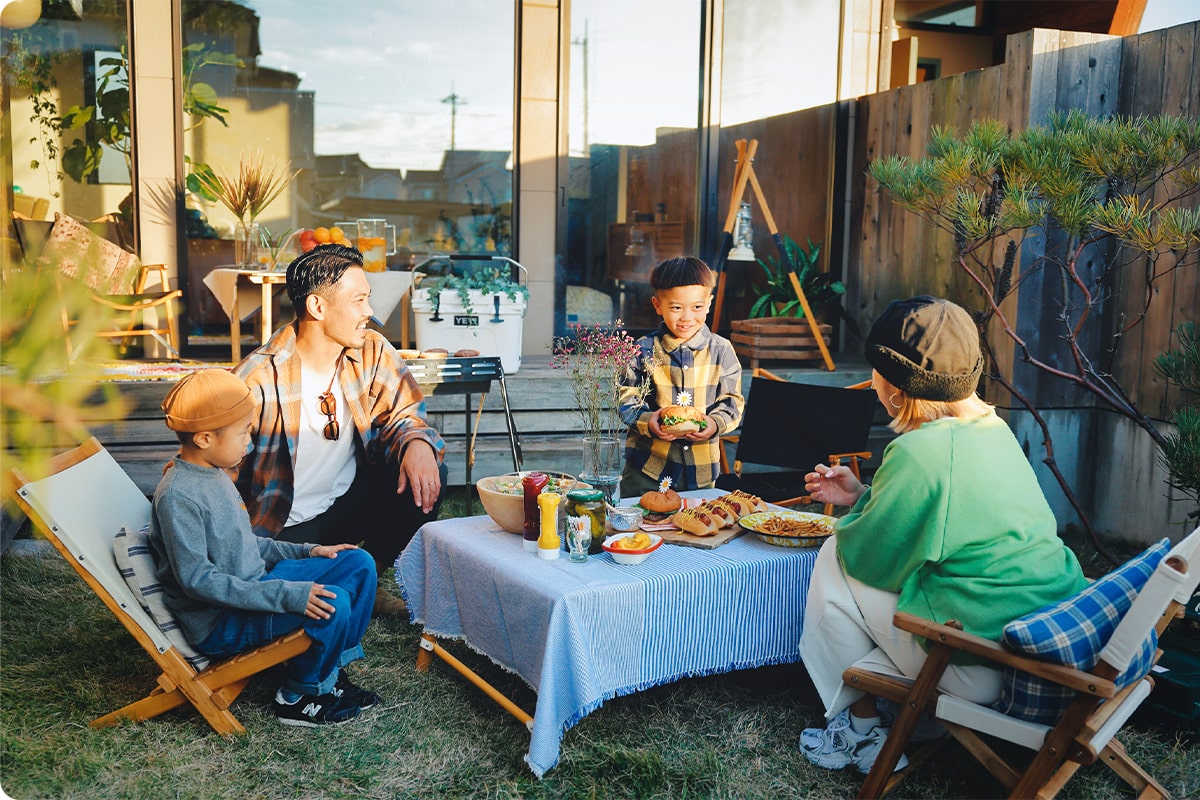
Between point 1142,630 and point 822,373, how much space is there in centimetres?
465

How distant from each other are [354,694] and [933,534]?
183 centimetres

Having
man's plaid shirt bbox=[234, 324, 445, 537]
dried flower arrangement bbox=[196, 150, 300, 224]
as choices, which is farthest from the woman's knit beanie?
dried flower arrangement bbox=[196, 150, 300, 224]

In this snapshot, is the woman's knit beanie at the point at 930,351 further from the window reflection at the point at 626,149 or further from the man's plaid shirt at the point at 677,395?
the window reflection at the point at 626,149

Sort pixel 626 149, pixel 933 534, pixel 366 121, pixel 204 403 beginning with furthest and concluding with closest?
pixel 626 149 < pixel 366 121 < pixel 204 403 < pixel 933 534

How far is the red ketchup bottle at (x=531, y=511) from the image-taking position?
9.59 ft

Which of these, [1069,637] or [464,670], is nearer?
[1069,637]

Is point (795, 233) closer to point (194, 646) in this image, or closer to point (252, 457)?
point (252, 457)

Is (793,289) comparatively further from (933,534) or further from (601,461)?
(933,534)

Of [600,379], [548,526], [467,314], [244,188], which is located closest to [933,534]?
[548,526]

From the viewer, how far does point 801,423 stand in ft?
16.1

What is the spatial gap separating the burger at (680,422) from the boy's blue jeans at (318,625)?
133 cm

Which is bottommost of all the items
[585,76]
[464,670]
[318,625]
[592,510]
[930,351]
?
→ [464,670]

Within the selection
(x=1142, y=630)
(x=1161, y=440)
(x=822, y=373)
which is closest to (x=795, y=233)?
(x=822, y=373)

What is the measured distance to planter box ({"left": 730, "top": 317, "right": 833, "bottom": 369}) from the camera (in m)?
6.89
